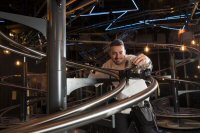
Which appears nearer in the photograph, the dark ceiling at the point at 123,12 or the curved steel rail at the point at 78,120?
the curved steel rail at the point at 78,120

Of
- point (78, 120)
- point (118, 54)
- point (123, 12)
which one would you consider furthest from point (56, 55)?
point (123, 12)

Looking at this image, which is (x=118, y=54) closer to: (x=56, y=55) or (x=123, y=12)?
(x=56, y=55)

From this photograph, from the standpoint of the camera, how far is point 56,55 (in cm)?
85

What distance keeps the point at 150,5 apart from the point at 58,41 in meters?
5.50

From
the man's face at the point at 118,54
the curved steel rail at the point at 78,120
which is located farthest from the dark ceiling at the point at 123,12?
the curved steel rail at the point at 78,120

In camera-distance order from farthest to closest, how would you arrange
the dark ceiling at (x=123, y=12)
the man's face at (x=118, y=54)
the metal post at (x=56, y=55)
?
the dark ceiling at (x=123, y=12) → the man's face at (x=118, y=54) → the metal post at (x=56, y=55)

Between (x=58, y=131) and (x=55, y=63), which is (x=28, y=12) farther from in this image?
(x=58, y=131)

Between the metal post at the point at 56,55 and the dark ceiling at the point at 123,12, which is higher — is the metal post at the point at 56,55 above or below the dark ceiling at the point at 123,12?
below

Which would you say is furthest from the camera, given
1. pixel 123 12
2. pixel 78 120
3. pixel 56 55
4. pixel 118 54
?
pixel 123 12

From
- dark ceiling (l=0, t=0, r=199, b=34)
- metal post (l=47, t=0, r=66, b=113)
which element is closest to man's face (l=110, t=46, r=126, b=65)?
metal post (l=47, t=0, r=66, b=113)

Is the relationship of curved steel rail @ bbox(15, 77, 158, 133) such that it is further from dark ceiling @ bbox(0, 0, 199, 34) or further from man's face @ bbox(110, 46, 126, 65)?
dark ceiling @ bbox(0, 0, 199, 34)

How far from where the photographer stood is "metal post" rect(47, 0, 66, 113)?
32.4 inches

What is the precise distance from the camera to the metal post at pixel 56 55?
2.70 ft

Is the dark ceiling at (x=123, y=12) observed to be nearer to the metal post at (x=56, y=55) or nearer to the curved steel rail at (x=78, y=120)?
the metal post at (x=56, y=55)
